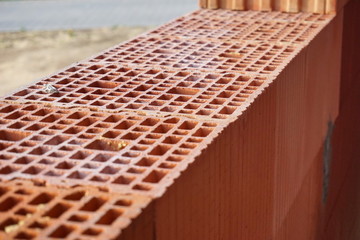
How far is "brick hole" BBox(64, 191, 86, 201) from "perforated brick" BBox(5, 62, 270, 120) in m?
0.99

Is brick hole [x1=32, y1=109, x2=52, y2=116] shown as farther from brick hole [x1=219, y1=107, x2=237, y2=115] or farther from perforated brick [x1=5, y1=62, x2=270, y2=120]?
brick hole [x1=219, y1=107, x2=237, y2=115]

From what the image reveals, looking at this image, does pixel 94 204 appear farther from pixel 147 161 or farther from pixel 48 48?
pixel 48 48

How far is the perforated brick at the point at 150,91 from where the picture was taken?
353 centimetres

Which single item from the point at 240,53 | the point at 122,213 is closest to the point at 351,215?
the point at 240,53

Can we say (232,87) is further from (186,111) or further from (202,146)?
(202,146)

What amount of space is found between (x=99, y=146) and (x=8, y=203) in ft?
2.21

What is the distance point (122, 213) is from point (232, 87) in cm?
182

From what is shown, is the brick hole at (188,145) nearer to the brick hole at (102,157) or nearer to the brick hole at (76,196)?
the brick hole at (102,157)

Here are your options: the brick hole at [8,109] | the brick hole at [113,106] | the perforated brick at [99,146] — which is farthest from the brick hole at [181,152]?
the brick hole at [8,109]

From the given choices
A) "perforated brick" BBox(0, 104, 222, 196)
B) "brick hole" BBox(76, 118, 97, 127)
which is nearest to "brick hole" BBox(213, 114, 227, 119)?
"perforated brick" BBox(0, 104, 222, 196)

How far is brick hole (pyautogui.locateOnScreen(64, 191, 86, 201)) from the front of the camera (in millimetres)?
2466

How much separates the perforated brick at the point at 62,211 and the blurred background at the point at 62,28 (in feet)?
54.1

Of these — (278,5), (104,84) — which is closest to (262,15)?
(278,5)

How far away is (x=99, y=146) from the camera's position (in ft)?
9.94
